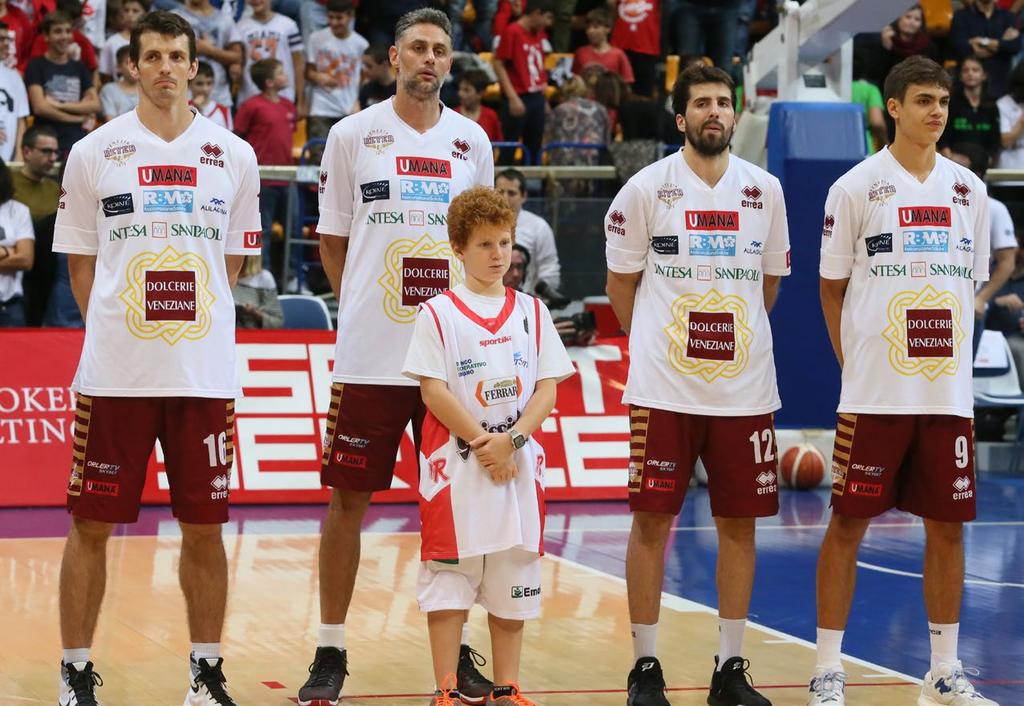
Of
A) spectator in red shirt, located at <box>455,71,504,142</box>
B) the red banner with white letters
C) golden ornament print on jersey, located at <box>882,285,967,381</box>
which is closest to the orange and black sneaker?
golden ornament print on jersey, located at <box>882,285,967,381</box>

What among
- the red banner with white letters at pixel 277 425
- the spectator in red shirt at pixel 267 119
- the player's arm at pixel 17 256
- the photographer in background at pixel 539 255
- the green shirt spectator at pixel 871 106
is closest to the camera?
the red banner with white letters at pixel 277 425

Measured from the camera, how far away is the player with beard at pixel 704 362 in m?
6.02

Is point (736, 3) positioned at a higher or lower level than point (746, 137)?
higher

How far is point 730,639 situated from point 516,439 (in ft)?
4.33

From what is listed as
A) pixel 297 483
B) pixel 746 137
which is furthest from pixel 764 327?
pixel 746 137

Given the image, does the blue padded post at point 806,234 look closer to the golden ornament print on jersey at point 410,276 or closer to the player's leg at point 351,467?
the golden ornament print on jersey at point 410,276

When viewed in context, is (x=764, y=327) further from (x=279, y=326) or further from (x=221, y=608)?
(x=279, y=326)

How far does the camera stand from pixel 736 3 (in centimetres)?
1653

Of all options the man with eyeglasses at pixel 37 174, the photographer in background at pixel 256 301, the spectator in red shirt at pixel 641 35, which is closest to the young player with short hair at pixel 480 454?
the photographer in background at pixel 256 301

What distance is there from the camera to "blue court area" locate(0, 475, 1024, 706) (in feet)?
22.9

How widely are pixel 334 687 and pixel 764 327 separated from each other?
7.01 feet

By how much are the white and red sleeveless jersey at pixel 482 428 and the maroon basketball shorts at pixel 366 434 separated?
0.59 m

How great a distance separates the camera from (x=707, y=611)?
7566mm

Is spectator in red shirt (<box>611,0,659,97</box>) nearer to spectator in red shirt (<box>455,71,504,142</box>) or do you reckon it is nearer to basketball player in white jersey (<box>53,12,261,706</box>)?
spectator in red shirt (<box>455,71,504,142</box>)
